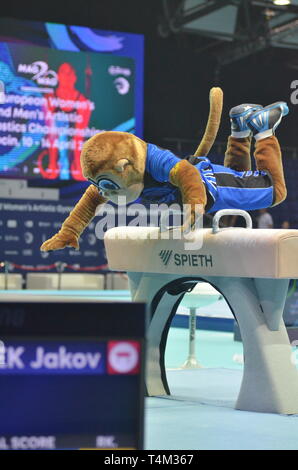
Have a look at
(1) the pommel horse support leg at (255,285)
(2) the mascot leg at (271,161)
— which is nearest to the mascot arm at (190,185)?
(1) the pommel horse support leg at (255,285)

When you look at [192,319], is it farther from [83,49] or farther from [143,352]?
[83,49]

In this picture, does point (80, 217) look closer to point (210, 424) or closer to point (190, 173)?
point (190, 173)

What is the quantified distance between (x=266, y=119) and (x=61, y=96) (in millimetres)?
9085

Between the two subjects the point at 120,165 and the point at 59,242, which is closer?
the point at 120,165

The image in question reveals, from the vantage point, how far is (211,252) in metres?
3.63

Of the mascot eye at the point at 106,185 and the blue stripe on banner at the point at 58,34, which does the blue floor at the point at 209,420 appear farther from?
the blue stripe on banner at the point at 58,34

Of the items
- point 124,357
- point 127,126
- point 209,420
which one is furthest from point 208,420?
point 127,126

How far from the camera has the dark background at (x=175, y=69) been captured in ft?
45.6

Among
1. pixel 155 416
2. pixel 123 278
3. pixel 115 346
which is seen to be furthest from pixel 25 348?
pixel 123 278

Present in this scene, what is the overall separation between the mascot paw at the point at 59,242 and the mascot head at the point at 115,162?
47cm

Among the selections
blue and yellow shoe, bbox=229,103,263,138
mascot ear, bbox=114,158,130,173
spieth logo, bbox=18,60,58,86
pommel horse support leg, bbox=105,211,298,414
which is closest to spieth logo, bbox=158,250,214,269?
pommel horse support leg, bbox=105,211,298,414

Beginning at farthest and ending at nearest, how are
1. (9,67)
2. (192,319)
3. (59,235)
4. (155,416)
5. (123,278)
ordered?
(123,278) → (9,67) → (192,319) → (59,235) → (155,416)
